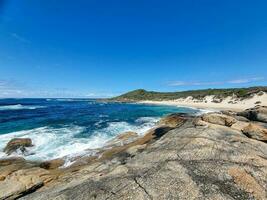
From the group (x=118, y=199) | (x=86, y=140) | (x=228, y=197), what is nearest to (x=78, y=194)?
(x=118, y=199)

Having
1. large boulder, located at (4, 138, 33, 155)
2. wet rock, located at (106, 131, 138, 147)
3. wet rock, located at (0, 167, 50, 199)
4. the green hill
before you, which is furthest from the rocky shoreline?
the green hill

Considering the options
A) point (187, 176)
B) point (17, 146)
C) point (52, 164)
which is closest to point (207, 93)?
point (17, 146)

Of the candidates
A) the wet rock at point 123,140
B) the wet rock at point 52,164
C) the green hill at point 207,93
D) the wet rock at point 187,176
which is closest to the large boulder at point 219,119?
the wet rock at point 187,176

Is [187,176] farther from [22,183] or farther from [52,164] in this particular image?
[52,164]

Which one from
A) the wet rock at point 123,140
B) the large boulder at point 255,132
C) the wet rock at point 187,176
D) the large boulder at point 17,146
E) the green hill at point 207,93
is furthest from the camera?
the green hill at point 207,93

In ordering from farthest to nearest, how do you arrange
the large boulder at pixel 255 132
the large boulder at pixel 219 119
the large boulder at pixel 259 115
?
the large boulder at pixel 259 115 → the large boulder at pixel 219 119 → the large boulder at pixel 255 132

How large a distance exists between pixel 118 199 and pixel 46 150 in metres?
14.7

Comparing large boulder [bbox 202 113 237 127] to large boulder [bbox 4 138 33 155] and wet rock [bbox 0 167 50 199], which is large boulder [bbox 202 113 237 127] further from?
large boulder [bbox 4 138 33 155]

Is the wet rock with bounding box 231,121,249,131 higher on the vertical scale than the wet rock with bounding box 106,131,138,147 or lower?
higher

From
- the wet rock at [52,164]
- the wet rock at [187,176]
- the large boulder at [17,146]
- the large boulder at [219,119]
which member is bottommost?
the wet rock at [52,164]

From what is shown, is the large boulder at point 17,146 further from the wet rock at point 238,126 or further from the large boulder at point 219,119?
the wet rock at point 238,126

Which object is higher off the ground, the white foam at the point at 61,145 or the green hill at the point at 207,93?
the green hill at the point at 207,93

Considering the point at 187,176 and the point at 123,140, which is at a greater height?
the point at 187,176

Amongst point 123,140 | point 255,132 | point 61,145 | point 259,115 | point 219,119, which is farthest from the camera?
point 61,145
